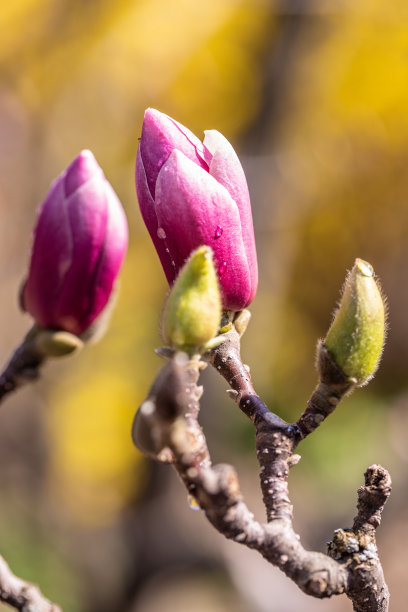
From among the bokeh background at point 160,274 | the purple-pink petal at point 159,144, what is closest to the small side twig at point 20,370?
the purple-pink petal at point 159,144

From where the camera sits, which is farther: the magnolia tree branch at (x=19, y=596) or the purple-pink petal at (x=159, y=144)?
the purple-pink petal at (x=159, y=144)

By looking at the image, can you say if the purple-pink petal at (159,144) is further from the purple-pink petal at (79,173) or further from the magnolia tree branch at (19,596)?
the magnolia tree branch at (19,596)

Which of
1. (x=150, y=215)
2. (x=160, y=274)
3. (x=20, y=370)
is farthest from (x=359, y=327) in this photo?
(x=160, y=274)

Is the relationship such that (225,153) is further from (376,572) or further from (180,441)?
(376,572)

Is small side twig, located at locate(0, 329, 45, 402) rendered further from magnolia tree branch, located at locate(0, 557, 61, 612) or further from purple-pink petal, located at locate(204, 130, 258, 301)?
purple-pink petal, located at locate(204, 130, 258, 301)

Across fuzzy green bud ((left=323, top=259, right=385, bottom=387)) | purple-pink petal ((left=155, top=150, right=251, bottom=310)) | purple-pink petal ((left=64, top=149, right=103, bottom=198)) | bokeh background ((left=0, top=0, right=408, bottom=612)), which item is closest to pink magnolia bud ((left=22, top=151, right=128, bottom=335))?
purple-pink petal ((left=64, top=149, right=103, bottom=198))

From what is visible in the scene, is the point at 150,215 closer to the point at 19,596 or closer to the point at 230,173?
the point at 230,173

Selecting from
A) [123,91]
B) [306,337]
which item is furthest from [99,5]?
[306,337]
